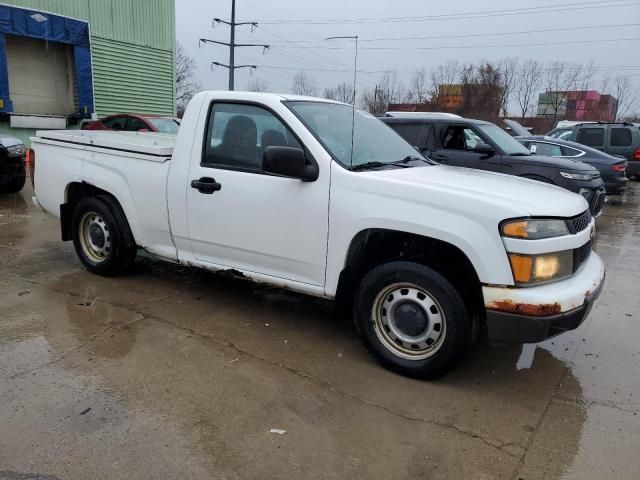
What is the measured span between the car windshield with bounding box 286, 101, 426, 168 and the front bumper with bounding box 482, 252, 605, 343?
54.5 inches

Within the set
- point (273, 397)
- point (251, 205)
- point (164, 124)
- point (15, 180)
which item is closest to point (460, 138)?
point (251, 205)

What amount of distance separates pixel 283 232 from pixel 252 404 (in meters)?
1.27

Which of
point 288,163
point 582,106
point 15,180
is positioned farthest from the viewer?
point 582,106

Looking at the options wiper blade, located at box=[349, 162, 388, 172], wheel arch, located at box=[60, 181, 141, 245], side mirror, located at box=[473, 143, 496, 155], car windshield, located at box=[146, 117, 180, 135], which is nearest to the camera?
wiper blade, located at box=[349, 162, 388, 172]

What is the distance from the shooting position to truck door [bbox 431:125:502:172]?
26.8 ft

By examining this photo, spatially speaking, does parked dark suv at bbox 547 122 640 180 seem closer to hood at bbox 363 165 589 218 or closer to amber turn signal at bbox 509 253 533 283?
hood at bbox 363 165 589 218

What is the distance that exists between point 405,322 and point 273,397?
3.22 feet

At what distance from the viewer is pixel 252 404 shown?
10.4ft

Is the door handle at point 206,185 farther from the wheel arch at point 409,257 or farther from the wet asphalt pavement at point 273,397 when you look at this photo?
the wheel arch at point 409,257

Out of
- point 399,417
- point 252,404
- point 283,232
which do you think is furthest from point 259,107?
point 399,417

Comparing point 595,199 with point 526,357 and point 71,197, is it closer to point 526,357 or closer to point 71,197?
point 526,357

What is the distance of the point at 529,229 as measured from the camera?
121 inches

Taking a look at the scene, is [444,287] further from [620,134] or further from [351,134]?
[620,134]

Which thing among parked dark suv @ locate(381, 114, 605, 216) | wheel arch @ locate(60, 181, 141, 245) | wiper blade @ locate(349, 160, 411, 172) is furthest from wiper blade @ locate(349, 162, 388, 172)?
parked dark suv @ locate(381, 114, 605, 216)
